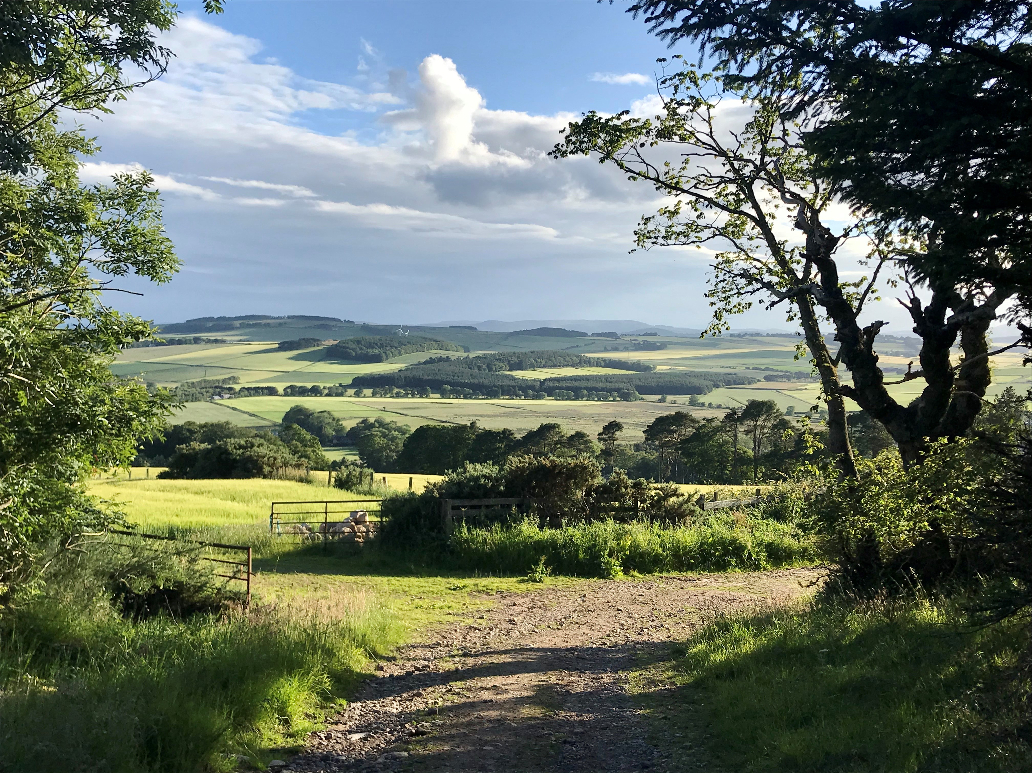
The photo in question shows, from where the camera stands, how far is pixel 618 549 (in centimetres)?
1727

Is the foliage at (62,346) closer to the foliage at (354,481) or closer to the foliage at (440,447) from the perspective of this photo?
the foliage at (354,481)

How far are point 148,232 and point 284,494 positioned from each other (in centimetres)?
2587

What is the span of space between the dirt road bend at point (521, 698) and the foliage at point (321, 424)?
274 feet

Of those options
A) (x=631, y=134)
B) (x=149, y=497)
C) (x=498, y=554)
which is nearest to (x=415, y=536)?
(x=498, y=554)

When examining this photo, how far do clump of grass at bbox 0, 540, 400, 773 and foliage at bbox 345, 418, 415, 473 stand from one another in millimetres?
65136

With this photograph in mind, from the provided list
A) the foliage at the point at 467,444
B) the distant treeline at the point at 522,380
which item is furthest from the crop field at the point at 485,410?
the foliage at the point at 467,444

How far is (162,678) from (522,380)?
145760mm

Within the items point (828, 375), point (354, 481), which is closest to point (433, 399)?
point (354, 481)

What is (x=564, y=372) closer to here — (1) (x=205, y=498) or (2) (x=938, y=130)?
(1) (x=205, y=498)

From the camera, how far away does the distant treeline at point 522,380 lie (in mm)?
142000

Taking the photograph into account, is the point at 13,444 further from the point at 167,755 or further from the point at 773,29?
the point at 773,29

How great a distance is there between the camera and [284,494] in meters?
35.4

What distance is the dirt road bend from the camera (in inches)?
236

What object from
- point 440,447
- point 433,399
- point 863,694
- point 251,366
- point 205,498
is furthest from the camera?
point 251,366
